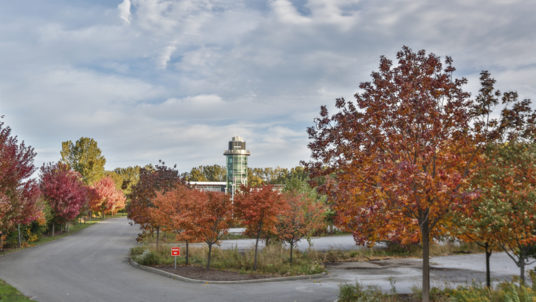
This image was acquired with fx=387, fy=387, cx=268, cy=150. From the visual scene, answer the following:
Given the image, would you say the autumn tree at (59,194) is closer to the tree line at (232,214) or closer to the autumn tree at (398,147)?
the tree line at (232,214)

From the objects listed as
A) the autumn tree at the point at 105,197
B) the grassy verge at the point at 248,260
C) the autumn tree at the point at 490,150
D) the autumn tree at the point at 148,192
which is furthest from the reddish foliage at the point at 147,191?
the autumn tree at the point at 105,197

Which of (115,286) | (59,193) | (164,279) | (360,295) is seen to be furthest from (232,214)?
(59,193)

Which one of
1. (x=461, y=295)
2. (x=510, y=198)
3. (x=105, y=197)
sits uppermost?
(x=510, y=198)

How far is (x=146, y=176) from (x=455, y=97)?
77.9 ft

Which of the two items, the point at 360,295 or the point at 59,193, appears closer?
the point at 360,295

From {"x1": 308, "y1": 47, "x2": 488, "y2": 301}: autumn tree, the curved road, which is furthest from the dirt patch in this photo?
{"x1": 308, "y1": 47, "x2": 488, "y2": 301}: autumn tree

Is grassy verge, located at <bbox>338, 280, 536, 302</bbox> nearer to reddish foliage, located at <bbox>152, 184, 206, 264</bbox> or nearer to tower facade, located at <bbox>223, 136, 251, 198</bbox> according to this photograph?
reddish foliage, located at <bbox>152, 184, 206, 264</bbox>

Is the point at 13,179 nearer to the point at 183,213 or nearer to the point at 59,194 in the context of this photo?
the point at 183,213

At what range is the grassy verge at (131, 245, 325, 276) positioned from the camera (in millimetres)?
17562

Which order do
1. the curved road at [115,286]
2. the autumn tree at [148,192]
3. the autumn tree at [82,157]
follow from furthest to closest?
1. the autumn tree at [82,157]
2. the autumn tree at [148,192]
3. the curved road at [115,286]

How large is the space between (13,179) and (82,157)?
47410mm

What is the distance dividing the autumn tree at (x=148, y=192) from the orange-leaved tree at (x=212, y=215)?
6.55 metres

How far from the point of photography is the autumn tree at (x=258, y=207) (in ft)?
57.2

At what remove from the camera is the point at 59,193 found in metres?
34.4
